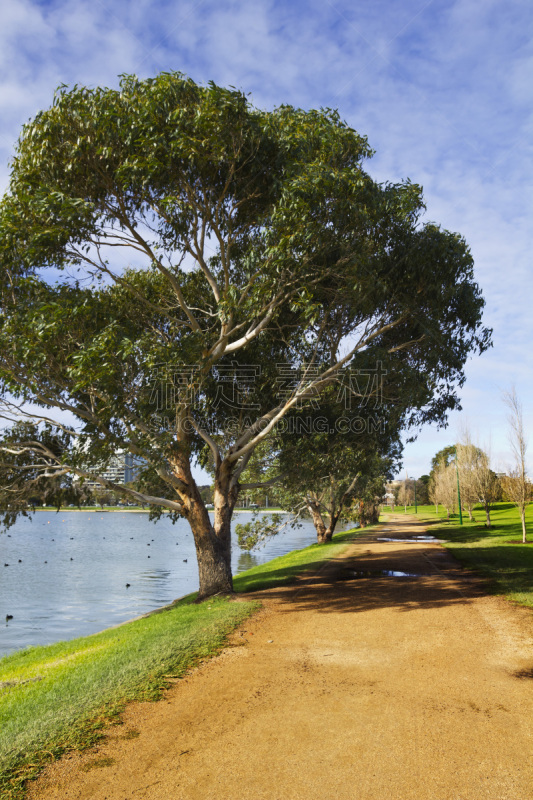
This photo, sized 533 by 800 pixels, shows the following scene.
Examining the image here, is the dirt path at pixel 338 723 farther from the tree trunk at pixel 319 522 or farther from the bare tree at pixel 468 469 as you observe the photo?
the bare tree at pixel 468 469

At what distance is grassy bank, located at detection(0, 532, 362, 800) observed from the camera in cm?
501

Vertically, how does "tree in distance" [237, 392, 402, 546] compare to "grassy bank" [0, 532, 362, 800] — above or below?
above

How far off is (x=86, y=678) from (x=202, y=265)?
9.10 m

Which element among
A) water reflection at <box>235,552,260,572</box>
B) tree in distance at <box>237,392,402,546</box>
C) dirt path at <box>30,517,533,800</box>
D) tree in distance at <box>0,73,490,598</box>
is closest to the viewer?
dirt path at <box>30,517,533,800</box>

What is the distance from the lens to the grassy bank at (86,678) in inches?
197

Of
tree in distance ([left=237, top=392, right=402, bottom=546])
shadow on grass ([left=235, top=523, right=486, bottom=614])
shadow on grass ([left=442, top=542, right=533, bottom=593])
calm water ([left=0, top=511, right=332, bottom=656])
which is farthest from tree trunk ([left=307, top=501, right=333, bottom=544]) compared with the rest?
tree in distance ([left=237, top=392, right=402, bottom=546])

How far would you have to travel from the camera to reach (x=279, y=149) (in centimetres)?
1153

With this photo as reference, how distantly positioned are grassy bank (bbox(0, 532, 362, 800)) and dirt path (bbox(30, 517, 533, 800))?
30cm

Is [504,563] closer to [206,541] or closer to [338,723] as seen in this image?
[206,541]

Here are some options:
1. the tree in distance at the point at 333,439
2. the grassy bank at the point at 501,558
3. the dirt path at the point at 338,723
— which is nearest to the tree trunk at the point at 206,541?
the tree in distance at the point at 333,439

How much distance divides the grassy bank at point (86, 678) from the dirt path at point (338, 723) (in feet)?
0.97

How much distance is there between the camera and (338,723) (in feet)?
17.7

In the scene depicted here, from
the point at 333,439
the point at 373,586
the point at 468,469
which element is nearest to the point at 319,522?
the point at 468,469

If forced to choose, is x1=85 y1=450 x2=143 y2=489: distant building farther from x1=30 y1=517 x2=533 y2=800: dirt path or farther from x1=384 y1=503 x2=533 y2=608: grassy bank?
x1=384 y1=503 x2=533 y2=608: grassy bank
